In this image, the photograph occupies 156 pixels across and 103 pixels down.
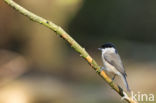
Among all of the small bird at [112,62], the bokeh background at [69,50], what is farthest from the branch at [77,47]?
the bokeh background at [69,50]

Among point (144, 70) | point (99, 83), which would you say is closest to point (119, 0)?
point (144, 70)

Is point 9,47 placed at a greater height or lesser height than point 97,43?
lesser

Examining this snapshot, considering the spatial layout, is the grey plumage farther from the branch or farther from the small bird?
the branch

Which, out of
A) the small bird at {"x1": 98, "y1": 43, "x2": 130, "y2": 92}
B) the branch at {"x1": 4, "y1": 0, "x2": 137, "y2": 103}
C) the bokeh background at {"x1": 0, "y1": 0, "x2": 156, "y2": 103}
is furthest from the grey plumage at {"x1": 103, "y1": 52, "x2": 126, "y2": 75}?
the bokeh background at {"x1": 0, "y1": 0, "x2": 156, "y2": 103}

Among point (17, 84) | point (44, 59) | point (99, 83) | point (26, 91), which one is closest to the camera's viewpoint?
point (26, 91)

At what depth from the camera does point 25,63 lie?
14438mm

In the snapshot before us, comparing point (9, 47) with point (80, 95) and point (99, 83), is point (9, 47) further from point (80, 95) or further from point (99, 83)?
point (80, 95)

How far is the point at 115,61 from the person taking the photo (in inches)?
113

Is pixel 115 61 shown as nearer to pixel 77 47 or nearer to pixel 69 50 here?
pixel 77 47

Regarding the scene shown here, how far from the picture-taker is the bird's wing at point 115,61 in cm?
268

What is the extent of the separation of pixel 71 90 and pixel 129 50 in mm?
6040

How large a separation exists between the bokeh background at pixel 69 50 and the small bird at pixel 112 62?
212 inches

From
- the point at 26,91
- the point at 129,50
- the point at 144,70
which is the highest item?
the point at 129,50

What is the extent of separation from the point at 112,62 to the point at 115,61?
1.1 inches
